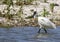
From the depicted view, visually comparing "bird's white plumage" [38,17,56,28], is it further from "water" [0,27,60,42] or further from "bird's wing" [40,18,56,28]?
"water" [0,27,60,42]

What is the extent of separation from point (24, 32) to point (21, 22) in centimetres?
186

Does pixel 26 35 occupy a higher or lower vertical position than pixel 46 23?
lower

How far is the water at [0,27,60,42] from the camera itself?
34.3 ft

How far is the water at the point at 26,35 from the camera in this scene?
1047cm

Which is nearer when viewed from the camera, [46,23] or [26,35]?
[26,35]

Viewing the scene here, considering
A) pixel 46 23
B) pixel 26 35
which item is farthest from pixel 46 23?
pixel 26 35

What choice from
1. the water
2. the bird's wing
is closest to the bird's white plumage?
the bird's wing

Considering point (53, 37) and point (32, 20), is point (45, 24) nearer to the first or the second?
point (53, 37)

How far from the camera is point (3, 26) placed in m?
13.1

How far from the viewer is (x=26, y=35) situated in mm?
11211

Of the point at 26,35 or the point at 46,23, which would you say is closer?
the point at 26,35

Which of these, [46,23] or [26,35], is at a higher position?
[46,23]

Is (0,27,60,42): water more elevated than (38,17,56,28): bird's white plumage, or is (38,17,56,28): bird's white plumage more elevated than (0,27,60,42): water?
(38,17,56,28): bird's white plumage

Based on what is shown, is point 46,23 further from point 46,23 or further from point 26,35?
point 26,35
